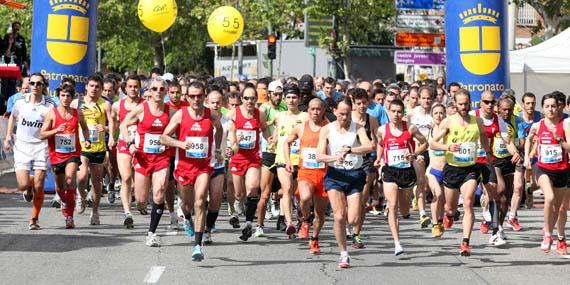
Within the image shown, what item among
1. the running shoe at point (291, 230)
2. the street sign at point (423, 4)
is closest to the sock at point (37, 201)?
the running shoe at point (291, 230)

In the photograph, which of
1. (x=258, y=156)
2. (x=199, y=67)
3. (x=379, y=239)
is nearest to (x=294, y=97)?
(x=258, y=156)

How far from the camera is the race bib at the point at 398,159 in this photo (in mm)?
14500

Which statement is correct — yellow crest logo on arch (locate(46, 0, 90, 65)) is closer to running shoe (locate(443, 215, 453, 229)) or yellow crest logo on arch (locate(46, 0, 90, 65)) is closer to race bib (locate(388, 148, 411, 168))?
Result: running shoe (locate(443, 215, 453, 229))

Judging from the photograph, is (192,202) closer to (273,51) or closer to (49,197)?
(49,197)

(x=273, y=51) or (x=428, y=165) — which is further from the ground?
(x=273, y=51)

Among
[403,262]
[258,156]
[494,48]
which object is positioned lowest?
[403,262]

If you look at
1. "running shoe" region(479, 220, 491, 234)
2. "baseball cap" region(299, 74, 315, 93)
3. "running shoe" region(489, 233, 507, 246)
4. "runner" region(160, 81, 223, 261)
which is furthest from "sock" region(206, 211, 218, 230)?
"running shoe" region(479, 220, 491, 234)

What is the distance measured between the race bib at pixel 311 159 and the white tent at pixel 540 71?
42.6 ft

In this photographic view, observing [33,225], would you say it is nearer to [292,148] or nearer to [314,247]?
[292,148]

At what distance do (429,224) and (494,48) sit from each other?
5.37 meters

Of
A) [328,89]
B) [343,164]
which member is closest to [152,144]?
[343,164]

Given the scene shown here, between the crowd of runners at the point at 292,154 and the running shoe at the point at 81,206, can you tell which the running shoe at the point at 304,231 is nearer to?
the crowd of runners at the point at 292,154

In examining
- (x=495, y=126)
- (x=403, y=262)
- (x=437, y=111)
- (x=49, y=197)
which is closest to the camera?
(x=403, y=262)

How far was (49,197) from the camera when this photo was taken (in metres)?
21.2
